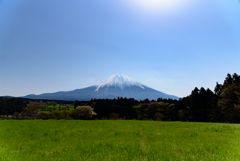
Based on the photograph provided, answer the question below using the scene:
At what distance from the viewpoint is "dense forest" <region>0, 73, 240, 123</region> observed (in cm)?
3603

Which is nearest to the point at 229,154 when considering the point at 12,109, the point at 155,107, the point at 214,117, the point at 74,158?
the point at 74,158

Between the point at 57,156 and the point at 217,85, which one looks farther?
the point at 217,85

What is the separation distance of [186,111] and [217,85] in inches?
586

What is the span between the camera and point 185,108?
57.1 metres

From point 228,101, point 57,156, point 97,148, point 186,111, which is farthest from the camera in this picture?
point 186,111

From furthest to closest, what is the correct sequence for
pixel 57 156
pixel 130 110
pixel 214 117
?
pixel 130 110
pixel 214 117
pixel 57 156

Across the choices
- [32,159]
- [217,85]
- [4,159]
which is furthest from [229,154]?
[217,85]

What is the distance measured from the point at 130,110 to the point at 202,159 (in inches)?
3035

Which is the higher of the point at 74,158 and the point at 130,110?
the point at 74,158

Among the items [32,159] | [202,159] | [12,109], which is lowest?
[12,109]

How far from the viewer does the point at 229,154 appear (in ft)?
17.6

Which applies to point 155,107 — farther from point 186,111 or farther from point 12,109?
point 12,109

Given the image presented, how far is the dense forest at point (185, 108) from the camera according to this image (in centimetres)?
3603

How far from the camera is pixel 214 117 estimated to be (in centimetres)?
4312
